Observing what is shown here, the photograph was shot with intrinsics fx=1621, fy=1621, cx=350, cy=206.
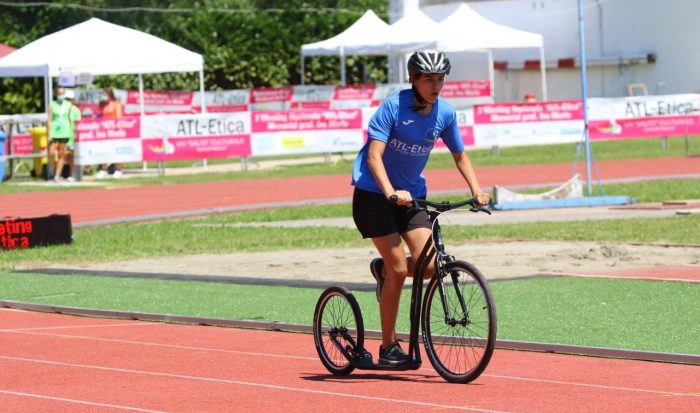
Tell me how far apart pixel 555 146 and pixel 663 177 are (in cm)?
1237

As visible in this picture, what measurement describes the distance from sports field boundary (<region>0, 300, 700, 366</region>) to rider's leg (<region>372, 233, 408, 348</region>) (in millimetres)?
1315

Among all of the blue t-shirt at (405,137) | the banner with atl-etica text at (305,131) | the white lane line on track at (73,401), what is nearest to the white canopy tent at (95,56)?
the banner with atl-etica text at (305,131)

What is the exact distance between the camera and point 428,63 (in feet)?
30.2

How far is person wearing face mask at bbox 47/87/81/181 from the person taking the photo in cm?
3212

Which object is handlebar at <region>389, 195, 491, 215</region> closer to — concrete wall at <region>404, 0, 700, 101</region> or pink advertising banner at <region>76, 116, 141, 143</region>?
pink advertising banner at <region>76, 116, 141, 143</region>

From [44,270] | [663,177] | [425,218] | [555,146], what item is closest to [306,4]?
[555,146]

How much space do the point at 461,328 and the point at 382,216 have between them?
2.65ft

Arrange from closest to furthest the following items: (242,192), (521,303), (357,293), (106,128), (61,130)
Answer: (521,303), (357,293), (242,192), (61,130), (106,128)

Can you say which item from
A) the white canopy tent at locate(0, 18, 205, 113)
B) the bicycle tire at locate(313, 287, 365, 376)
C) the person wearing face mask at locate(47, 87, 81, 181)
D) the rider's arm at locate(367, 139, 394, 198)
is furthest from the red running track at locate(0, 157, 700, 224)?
the rider's arm at locate(367, 139, 394, 198)

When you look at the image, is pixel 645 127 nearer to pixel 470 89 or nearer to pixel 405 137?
pixel 470 89

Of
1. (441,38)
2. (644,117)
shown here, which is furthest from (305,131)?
(644,117)

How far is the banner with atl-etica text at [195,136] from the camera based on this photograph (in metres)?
34.0

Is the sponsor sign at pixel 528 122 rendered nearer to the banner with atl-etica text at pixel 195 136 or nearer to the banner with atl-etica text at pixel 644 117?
the banner with atl-etica text at pixel 644 117

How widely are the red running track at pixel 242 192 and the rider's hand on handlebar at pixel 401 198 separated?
14.8 m
